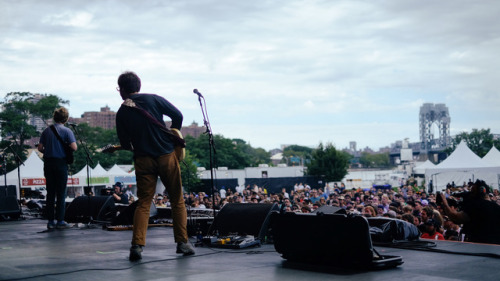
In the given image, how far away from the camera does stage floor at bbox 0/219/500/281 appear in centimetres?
325

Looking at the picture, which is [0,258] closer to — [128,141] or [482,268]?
[128,141]

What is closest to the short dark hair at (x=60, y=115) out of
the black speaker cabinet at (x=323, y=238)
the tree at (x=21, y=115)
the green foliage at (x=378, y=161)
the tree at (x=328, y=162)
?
the black speaker cabinet at (x=323, y=238)

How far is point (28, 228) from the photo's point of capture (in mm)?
6965

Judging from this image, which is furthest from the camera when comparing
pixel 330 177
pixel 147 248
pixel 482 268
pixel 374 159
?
pixel 374 159

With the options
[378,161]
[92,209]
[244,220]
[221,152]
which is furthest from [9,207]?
[378,161]

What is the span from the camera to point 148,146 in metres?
4.15

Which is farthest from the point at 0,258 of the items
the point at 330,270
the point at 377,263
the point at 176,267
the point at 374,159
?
the point at 374,159

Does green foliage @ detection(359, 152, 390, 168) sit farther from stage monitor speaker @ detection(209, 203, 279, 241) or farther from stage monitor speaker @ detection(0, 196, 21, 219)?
stage monitor speaker @ detection(209, 203, 279, 241)

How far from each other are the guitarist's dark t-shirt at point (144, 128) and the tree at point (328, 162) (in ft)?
175

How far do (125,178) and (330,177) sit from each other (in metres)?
30.9

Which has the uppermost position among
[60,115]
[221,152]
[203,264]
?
[221,152]

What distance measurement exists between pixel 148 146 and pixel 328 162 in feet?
178

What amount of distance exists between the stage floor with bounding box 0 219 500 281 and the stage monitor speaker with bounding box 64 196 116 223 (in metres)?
2.33

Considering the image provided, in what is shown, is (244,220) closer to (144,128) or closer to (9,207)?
(144,128)
